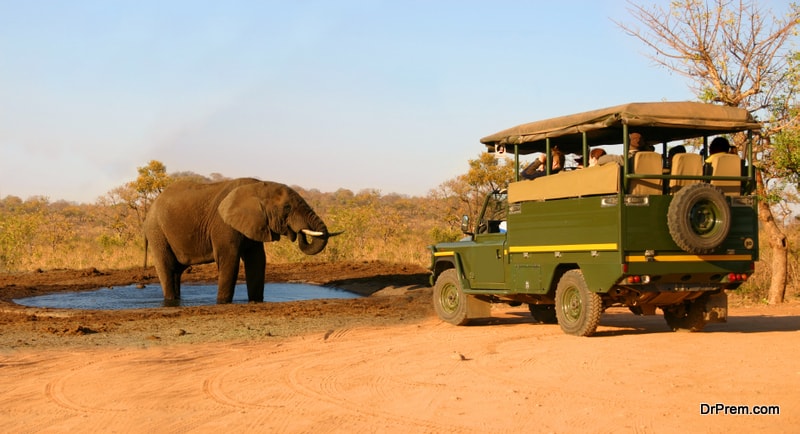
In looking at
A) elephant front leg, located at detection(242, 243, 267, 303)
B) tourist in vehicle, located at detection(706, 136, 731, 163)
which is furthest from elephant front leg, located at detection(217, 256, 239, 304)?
tourist in vehicle, located at detection(706, 136, 731, 163)

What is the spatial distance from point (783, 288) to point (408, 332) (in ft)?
28.5

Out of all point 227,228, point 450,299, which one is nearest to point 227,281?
point 227,228

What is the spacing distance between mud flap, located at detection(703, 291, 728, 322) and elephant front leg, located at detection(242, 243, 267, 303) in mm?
10864

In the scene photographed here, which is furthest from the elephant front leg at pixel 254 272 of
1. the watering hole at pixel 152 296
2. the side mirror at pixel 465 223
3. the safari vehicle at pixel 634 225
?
the safari vehicle at pixel 634 225

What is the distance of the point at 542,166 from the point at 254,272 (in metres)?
9.33

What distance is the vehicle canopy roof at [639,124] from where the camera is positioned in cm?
1173

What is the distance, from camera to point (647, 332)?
531 inches

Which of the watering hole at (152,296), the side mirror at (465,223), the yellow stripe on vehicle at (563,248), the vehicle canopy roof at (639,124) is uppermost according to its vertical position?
the vehicle canopy roof at (639,124)

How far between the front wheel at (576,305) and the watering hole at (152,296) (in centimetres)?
986

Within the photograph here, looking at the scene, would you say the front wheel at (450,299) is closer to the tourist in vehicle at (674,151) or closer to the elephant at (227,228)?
the tourist in vehicle at (674,151)

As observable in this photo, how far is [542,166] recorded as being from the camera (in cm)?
1362

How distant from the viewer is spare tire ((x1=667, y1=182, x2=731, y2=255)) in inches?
448

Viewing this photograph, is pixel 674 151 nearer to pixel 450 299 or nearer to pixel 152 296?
pixel 450 299

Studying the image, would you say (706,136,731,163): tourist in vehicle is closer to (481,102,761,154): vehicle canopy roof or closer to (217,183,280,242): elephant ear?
(481,102,761,154): vehicle canopy roof
